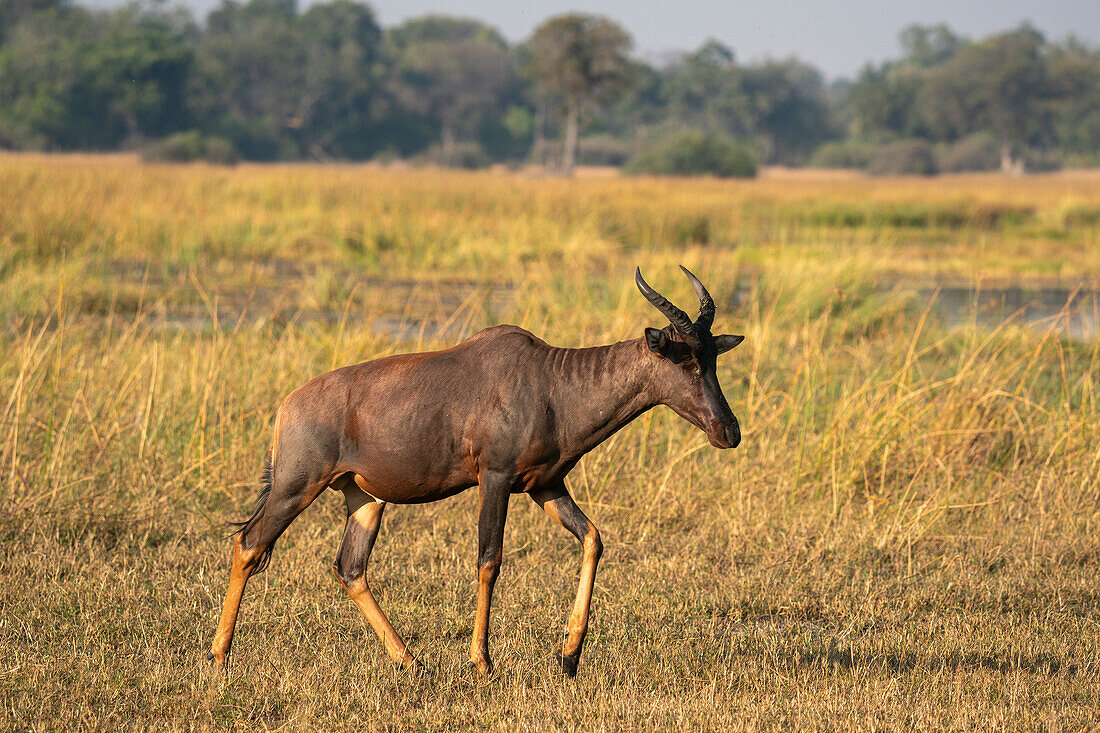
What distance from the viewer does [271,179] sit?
2114cm

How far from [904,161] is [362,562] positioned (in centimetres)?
5890

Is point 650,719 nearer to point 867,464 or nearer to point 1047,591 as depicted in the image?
point 1047,591

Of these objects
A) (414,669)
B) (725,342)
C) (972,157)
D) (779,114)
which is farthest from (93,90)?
(725,342)

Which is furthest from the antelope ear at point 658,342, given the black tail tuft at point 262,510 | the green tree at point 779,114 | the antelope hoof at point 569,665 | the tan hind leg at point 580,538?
the green tree at point 779,114

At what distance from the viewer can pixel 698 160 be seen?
145 feet

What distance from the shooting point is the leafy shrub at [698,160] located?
44.3m

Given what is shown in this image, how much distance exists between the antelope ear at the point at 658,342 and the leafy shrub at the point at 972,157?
6394 cm

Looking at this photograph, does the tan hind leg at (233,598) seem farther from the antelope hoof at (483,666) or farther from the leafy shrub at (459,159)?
the leafy shrub at (459,159)

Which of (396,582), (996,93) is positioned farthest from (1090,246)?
(996,93)

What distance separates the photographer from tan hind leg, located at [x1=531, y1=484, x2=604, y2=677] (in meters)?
3.60

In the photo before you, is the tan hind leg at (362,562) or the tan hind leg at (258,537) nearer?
the tan hind leg at (258,537)

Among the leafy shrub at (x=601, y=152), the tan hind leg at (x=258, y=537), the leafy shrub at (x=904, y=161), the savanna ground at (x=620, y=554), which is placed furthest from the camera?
the leafy shrub at (x=601, y=152)

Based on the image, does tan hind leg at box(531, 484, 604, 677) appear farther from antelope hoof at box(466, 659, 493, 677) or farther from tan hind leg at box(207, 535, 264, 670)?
tan hind leg at box(207, 535, 264, 670)

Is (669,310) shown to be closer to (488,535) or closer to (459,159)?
(488,535)
